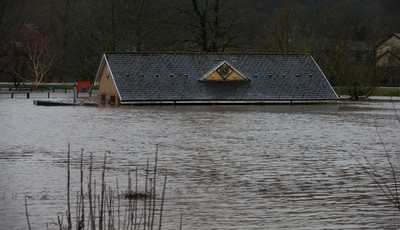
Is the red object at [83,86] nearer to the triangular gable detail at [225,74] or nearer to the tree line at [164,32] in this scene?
the tree line at [164,32]

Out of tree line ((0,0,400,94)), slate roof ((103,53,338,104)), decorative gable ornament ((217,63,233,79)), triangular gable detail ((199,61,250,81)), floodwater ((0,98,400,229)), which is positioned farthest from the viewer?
tree line ((0,0,400,94))

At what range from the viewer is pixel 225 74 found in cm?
4984

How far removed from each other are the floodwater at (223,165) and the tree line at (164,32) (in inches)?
1137

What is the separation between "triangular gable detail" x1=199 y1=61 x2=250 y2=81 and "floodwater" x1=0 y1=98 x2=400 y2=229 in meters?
15.5

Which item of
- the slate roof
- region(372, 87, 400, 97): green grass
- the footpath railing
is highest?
the slate roof

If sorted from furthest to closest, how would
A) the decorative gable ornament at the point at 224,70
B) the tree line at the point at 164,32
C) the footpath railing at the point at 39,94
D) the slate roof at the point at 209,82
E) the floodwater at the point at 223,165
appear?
the tree line at the point at 164,32, the footpath railing at the point at 39,94, the decorative gable ornament at the point at 224,70, the slate roof at the point at 209,82, the floodwater at the point at 223,165

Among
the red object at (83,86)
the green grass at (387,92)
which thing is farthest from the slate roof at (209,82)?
the green grass at (387,92)

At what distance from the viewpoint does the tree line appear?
6338cm

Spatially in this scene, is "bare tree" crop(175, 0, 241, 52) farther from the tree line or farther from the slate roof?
the slate roof

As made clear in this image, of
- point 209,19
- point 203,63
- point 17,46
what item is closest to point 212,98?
point 203,63

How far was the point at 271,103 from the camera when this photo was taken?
50.3m

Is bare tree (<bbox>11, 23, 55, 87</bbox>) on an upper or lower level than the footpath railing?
upper

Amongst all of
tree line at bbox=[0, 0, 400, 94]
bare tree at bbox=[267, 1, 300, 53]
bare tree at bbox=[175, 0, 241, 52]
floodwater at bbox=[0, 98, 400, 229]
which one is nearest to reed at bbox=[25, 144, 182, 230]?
floodwater at bbox=[0, 98, 400, 229]

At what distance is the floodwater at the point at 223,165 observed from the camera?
1197 cm
